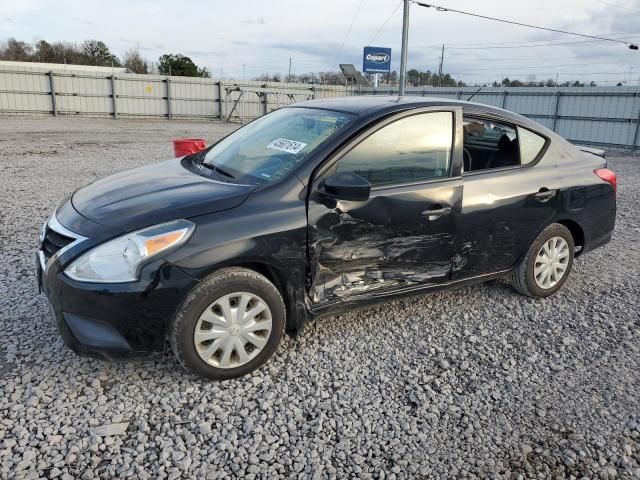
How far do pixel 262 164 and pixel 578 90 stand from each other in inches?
713

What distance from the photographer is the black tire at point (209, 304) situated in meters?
2.77

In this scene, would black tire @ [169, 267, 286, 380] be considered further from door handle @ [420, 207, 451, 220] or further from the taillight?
the taillight

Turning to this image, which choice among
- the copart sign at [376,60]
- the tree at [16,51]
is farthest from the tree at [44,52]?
the copart sign at [376,60]

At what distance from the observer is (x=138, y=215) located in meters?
2.86

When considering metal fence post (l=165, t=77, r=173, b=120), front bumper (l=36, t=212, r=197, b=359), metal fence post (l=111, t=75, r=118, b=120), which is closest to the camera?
front bumper (l=36, t=212, r=197, b=359)

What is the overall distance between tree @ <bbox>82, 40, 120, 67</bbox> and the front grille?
6207cm

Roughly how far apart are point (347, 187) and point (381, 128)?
2.15ft

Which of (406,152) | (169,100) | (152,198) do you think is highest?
(169,100)

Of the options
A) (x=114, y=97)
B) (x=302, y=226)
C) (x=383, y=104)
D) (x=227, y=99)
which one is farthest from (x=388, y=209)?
(x=227, y=99)

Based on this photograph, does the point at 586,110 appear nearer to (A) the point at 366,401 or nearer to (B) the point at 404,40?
(B) the point at 404,40

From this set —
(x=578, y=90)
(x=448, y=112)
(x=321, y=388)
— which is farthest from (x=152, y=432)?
(x=578, y=90)

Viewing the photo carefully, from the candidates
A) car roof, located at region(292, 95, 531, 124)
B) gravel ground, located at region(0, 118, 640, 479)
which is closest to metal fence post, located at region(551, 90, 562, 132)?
gravel ground, located at region(0, 118, 640, 479)

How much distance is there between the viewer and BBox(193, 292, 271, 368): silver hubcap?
9.39 ft

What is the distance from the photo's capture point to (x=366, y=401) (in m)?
2.89
